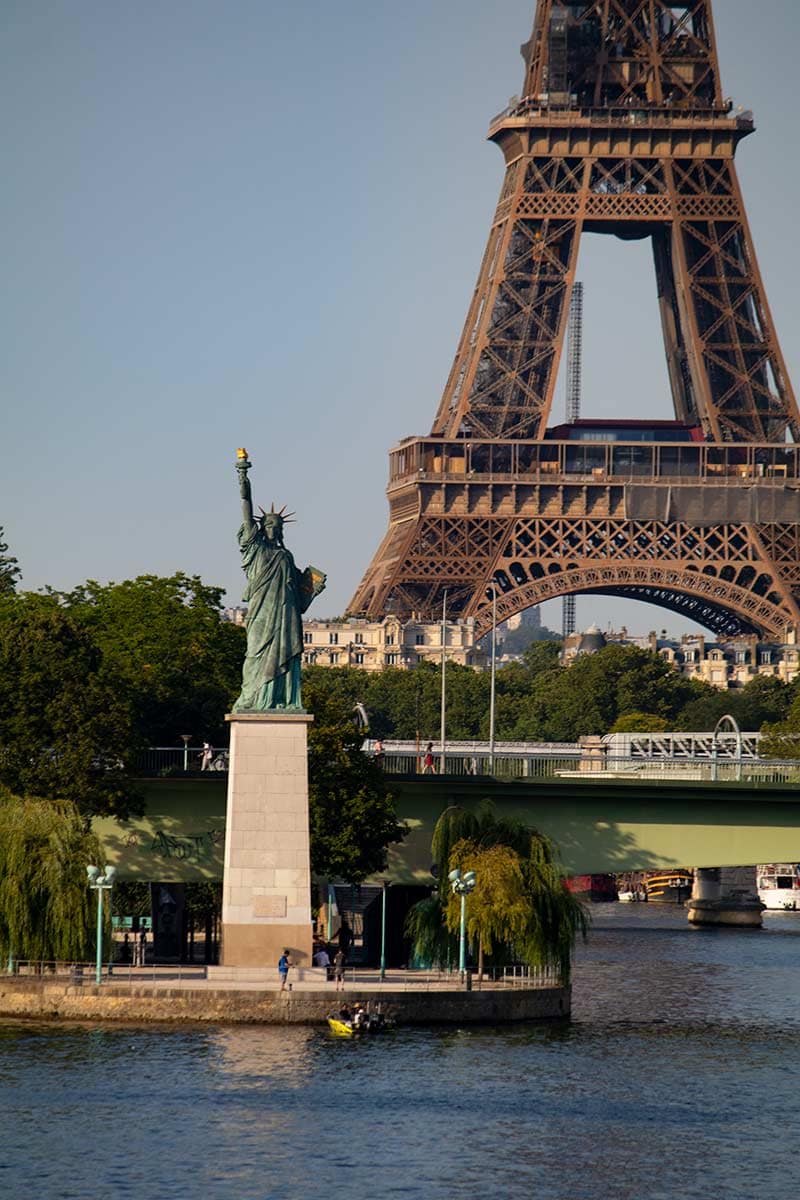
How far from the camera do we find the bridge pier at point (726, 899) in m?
115

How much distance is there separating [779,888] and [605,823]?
182 ft

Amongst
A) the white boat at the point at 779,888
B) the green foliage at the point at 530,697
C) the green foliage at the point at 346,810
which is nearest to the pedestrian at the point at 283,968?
the green foliage at the point at 346,810

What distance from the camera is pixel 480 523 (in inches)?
6447

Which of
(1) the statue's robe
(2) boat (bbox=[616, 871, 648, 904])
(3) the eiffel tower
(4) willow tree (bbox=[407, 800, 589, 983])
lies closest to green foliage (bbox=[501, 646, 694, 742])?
(3) the eiffel tower

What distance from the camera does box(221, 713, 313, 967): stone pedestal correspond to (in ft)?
213

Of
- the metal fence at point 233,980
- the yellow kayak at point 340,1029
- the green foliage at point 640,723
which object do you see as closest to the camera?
the yellow kayak at point 340,1029

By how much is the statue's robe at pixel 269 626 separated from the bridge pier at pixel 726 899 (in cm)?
4977

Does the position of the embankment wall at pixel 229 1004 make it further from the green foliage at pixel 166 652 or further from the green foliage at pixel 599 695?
the green foliage at pixel 599 695

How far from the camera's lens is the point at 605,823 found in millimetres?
77812

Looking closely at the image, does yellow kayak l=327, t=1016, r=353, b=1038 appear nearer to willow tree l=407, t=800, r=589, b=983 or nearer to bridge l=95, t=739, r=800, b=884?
willow tree l=407, t=800, r=589, b=983

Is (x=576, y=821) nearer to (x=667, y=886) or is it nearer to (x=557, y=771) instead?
→ (x=557, y=771)

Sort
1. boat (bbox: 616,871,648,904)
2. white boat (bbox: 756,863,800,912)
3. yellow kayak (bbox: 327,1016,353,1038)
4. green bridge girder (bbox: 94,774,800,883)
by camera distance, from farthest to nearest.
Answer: boat (bbox: 616,871,648,904) < white boat (bbox: 756,863,800,912) < green bridge girder (bbox: 94,774,800,883) < yellow kayak (bbox: 327,1016,353,1038)

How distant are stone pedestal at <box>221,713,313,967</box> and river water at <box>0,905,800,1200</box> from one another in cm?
380

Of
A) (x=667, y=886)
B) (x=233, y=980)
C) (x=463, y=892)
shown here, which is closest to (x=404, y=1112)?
(x=233, y=980)
